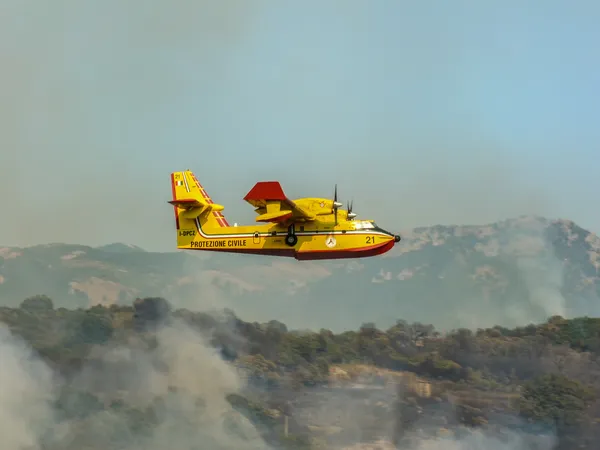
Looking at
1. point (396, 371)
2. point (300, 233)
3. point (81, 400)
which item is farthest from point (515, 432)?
point (300, 233)

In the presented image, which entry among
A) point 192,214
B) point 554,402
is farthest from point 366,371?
point 192,214

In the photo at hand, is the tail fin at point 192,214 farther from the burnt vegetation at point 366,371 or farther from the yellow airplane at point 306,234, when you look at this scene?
the burnt vegetation at point 366,371

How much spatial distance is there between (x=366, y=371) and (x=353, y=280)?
1183 inches

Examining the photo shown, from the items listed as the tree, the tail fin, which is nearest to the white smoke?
the tree

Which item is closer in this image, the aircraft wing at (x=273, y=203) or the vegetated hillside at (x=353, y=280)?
the aircraft wing at (x=273, y=203)

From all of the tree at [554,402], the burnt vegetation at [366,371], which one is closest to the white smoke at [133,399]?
the burnt vegetation at [366,371]

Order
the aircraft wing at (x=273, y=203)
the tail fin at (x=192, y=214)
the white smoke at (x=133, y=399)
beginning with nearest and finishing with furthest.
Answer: the aircraft wing at (x=273, y=203) → the tail fin at (x=192, y=214) → the white smoke at (x=133, y=399)

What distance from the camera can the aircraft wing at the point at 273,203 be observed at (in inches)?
1499

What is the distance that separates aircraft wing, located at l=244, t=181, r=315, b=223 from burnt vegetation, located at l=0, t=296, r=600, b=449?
137ft

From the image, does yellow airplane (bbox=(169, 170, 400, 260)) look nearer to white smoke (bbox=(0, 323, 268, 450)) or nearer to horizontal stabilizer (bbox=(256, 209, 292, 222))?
horizontal stabilizer (bbox=(256, 209, 292, 222))

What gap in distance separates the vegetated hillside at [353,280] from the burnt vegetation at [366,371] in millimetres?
4662

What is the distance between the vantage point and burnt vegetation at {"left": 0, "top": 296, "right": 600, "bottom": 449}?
77938 mm

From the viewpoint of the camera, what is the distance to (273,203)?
38.7 m

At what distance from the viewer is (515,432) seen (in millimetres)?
84500
